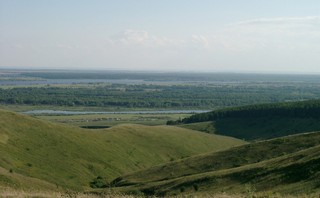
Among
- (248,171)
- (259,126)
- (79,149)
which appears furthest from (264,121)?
(248,171)

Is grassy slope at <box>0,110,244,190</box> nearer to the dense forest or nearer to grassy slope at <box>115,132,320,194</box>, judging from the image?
grassy slope at <box>115,132,320,194</box>

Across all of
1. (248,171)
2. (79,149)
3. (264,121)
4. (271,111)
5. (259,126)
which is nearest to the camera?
(248,171)

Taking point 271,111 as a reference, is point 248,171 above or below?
above

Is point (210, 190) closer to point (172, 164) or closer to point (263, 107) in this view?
point (172, 164)

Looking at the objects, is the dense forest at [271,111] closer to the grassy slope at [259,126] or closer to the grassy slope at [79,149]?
the grassy slope at [259,126]

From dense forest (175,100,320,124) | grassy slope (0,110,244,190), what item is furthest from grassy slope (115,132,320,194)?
dense forest (175,100,320,124)

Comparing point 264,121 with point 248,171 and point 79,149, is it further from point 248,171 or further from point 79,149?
point 248,171

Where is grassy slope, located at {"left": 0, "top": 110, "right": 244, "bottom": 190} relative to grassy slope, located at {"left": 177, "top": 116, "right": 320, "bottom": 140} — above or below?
above
